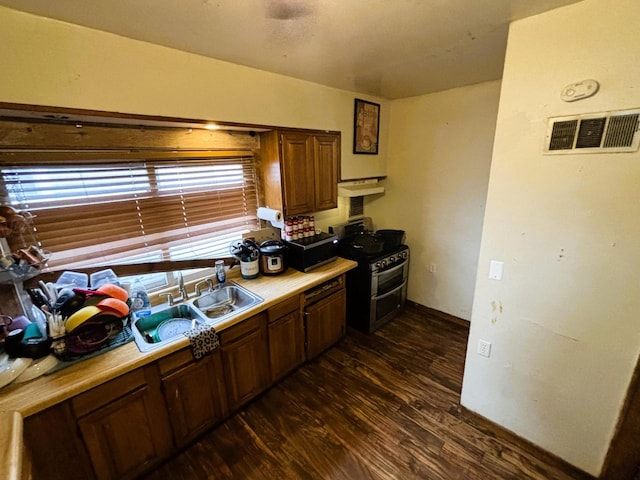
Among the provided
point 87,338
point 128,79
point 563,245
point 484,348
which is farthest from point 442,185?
point 87,338

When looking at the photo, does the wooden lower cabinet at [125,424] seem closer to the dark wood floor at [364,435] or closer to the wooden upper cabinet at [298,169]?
the dark wood floor at [364,435]

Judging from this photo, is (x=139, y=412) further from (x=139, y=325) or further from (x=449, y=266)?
(x=449, y=266)

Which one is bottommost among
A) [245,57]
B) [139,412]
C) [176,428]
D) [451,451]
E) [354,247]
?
[451,451]

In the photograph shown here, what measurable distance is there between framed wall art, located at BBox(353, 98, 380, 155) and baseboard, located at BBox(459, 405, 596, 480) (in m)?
2.47

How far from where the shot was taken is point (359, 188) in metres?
3.01

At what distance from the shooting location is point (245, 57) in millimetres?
1731

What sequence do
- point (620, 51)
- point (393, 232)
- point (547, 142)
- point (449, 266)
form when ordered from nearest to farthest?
1. point (620, 51)
2. point (547, 142)
3. point (449, 266)
4. point (393, 232)

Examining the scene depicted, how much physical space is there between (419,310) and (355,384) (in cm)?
145

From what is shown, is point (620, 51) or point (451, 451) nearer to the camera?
point (620, 51)

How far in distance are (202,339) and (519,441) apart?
2134 millimetres

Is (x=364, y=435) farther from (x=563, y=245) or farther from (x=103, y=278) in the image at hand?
(x=103, y=278)

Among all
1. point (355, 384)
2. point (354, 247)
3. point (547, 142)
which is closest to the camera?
point (547, 142)

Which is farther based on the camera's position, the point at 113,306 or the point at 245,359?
the point at 245,359

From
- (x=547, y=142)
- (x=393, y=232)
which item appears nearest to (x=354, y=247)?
(x=393, y=232)
